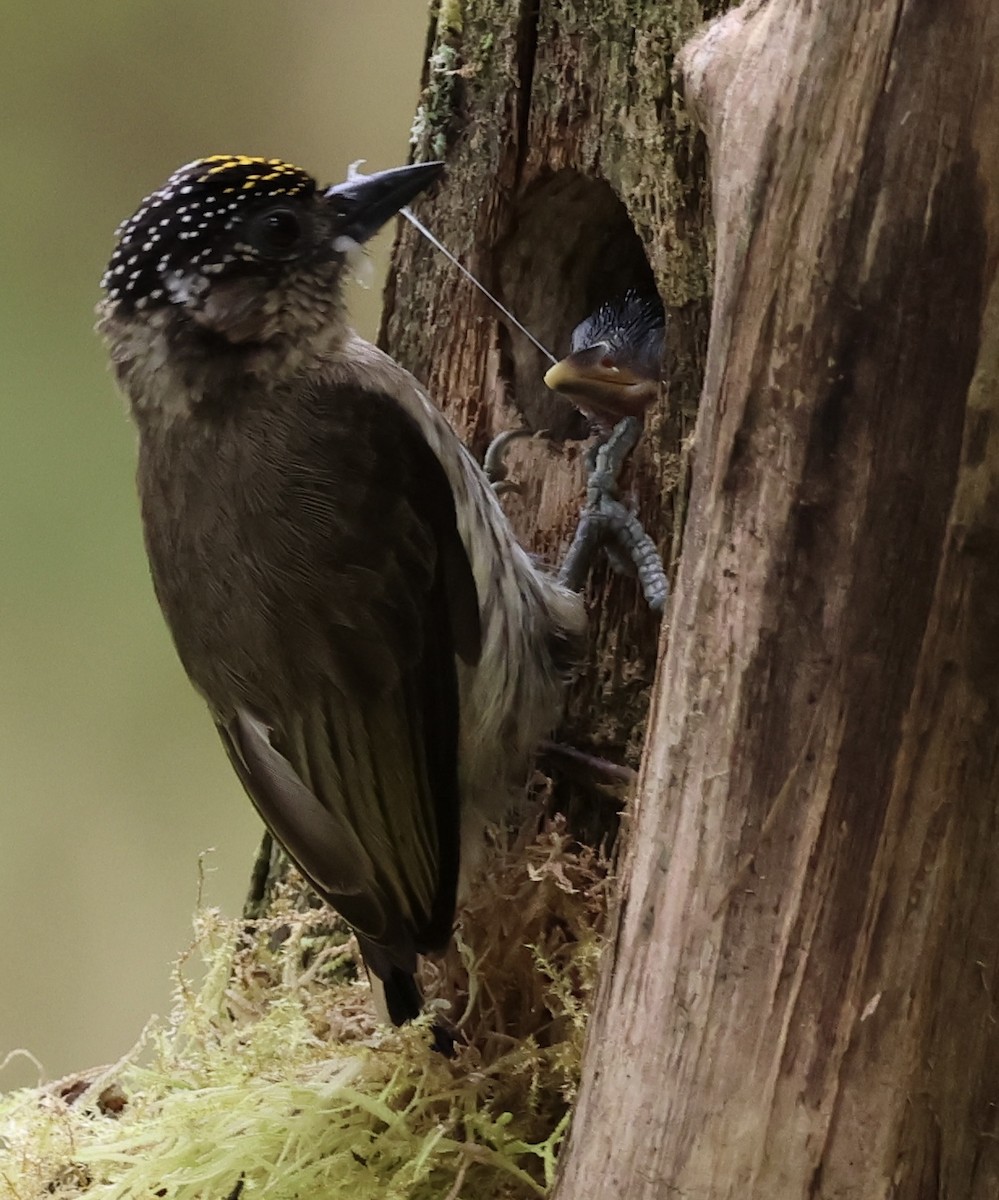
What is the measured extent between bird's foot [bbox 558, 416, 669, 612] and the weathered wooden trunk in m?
0.53

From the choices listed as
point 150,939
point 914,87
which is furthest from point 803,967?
point 150,939

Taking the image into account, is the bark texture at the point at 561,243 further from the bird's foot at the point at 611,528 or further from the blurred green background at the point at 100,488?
the blurred green background at the point at 100,488

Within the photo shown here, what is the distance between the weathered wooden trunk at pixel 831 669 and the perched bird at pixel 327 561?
625 mm

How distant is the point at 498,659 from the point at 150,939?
78.2 inches

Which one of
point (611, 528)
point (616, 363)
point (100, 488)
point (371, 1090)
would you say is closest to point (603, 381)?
point (616, 363)

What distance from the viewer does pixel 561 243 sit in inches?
78.5

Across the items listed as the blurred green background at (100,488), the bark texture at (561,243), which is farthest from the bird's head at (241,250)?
the blurred green background at (100,488)

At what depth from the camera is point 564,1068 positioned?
1.55 meters

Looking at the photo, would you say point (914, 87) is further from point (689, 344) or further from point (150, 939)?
point (150, 939)

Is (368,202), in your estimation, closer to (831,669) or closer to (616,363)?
(616,363)

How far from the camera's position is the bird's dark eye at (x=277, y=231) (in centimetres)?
179

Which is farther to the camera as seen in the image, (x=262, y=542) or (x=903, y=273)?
(x=262, y=542)

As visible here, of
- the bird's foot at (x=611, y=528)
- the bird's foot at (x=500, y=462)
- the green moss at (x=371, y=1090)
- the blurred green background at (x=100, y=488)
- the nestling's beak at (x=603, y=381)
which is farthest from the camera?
the blurred green background at (x=100, y=488)

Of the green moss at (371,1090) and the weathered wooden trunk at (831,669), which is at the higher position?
the weathered wooden trunk at (831,669)
